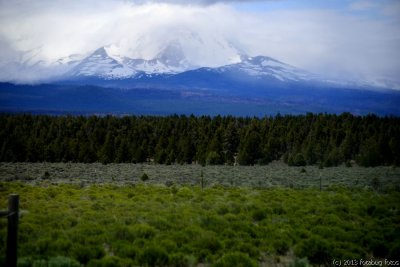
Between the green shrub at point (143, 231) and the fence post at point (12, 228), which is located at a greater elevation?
A: the fence post at point (12, 228)

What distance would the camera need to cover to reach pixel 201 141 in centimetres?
8950

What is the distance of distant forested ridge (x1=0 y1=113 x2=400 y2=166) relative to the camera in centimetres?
7962

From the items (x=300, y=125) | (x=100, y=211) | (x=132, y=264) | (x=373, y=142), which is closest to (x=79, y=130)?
(x=300, y=125)

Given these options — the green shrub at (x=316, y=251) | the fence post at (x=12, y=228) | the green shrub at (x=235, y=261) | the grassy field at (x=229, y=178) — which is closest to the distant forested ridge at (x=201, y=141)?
the grassy field at (x=229, y=178)

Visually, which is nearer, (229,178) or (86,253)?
(86,253)

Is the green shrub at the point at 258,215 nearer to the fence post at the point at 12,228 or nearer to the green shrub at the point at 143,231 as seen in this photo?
the green shrub at the point at 143,231

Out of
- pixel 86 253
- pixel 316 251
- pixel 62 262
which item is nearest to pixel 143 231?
pixel 86 253

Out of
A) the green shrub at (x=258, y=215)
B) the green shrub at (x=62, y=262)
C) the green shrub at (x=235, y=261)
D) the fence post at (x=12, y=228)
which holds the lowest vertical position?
the green shrub at (x=258, y=215)

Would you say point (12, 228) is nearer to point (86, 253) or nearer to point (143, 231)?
point (86, 253)

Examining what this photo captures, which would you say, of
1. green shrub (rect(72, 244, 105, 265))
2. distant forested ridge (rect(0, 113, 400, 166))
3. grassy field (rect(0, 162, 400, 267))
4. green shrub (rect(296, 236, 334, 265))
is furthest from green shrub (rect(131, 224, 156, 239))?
distant forested ridge (rect(0, 113, 400, 166))

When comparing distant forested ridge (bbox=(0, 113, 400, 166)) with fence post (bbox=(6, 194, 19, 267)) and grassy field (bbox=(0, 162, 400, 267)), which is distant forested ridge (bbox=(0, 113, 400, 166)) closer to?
grassy field (bbox=(0, 162, 400, 267))

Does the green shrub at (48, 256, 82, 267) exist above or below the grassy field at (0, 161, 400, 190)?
above

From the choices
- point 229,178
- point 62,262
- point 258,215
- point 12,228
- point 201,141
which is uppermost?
point 12,228

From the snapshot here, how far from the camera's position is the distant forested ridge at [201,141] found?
79.6m
